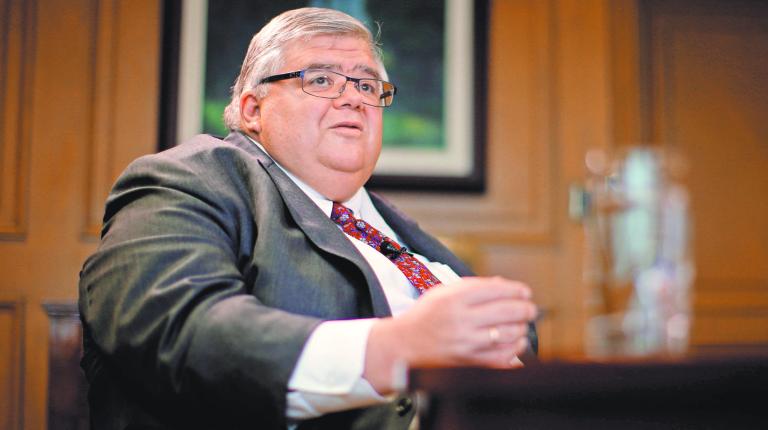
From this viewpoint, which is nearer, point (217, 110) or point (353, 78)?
point (353, 78)

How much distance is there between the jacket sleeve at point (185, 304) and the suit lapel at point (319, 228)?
104 mm

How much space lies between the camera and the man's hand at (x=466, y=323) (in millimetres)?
999

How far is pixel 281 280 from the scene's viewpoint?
138 centimetres

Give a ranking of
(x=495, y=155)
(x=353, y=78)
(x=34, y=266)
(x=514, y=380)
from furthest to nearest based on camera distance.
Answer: (x=495, y=155) → (x=34, y=266) → (x=353, y=78) → (x=514, y=380)

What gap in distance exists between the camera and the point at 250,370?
1.11m

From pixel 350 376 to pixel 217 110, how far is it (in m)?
2.62

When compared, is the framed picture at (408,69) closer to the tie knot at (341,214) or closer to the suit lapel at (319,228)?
the tie knot at (341,214)

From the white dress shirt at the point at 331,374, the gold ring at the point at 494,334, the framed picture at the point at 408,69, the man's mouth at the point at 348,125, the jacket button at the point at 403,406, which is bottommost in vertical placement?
the jacket button at the point at 403,406

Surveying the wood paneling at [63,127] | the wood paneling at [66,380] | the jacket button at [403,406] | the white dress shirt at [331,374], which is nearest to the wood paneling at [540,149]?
the wood paneling at [63,127]

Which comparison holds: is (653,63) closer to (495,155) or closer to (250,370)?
(495,155)

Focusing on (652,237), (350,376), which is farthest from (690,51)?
(350,376)

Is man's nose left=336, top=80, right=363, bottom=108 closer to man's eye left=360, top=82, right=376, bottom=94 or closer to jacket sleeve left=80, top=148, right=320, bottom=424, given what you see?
man's eye left=360, top=82, right=376, bottom=94

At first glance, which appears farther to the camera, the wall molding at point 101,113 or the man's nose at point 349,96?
the wall molding at point 101,113

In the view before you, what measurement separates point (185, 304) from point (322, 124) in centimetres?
72
